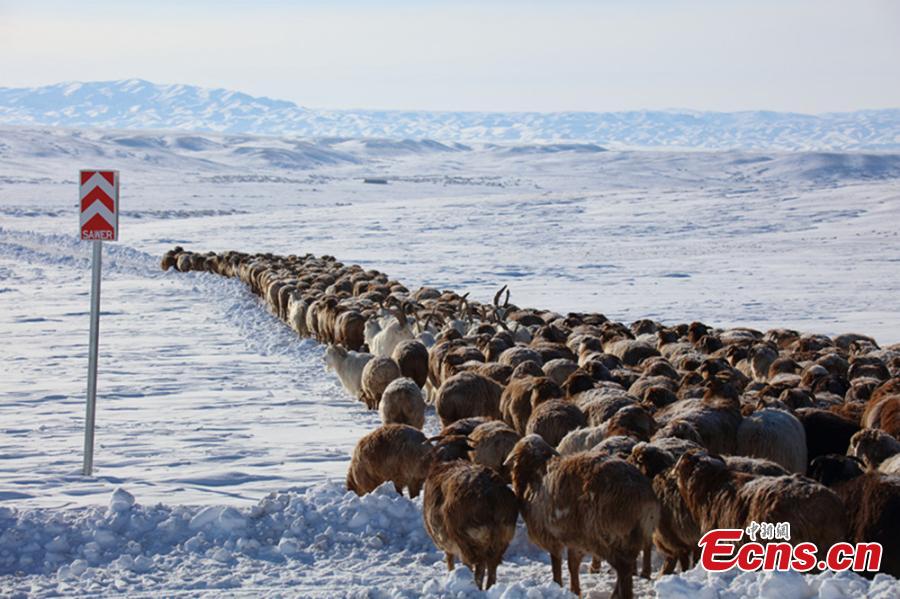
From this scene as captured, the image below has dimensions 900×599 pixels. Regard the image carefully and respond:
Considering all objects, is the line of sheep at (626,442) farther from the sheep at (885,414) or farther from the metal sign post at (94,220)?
the metal sign post at (94,220)

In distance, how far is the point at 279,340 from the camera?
18.0 metres

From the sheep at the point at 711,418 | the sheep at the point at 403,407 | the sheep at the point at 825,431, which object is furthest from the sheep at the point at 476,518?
the sheep at the point at 403,407

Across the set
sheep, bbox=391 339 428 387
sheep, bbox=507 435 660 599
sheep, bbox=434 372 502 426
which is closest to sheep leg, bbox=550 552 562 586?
sheep, bbox=507 435 660 599

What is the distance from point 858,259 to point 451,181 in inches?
2484

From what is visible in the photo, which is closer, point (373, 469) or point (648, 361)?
point (373, 469)

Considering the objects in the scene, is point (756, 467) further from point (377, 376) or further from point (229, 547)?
point (377, 376)

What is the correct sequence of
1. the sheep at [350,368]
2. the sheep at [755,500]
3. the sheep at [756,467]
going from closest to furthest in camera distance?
the sheep at [755,500], the sheep at [756,467], the sheep at [350,368]

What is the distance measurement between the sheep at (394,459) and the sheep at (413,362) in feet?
15.0

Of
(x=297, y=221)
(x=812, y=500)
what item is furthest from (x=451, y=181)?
(x=812, y=500)

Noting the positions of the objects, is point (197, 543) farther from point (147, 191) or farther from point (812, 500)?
point (147, 191)

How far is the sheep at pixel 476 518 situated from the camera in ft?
20.2

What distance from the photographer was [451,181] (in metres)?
94.5

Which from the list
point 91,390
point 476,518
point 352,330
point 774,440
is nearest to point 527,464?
point 476,518

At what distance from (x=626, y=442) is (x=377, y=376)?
17.4 ft
